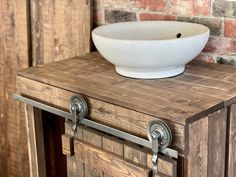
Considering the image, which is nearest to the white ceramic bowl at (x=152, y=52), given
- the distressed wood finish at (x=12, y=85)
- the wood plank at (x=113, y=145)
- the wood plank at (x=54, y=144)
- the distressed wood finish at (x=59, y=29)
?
the wood plank at (x=113, y=145)

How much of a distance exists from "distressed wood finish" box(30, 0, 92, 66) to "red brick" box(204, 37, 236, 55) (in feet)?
1.60

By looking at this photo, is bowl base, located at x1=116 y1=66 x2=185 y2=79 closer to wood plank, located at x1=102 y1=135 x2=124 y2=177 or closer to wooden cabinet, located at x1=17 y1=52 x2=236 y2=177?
wooden cabinet, located at x1=17 y1=52 x2=236 y2=177

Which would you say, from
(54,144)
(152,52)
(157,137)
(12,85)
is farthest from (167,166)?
(12,85)

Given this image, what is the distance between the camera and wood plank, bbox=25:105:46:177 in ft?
5.34

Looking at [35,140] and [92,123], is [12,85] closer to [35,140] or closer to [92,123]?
[35,140]

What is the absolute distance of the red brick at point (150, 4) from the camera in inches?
64.7

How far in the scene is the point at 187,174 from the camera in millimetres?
1165

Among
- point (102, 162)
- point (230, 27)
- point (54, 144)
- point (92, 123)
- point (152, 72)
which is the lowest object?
point (54, 144)

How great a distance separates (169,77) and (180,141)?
0.33m

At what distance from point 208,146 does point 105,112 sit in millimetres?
290

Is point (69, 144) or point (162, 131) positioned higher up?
point (162, 131)

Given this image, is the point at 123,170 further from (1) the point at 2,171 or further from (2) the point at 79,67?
(1) the point at 2,171

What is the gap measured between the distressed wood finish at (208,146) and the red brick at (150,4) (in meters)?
0.53

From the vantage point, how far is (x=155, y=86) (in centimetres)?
135
